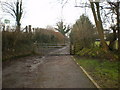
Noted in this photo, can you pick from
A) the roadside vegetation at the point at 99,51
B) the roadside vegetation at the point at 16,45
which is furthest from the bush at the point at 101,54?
the roadside vegetation at the point at 16,45

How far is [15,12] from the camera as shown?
19984 mm

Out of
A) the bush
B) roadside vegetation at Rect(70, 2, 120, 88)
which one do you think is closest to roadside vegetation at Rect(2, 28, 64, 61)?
roadside vegetation at Rect(70, 2, 120, 88)

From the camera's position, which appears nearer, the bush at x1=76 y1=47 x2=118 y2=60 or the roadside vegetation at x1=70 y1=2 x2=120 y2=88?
the roadside vegetation at x1=70 y1=2 x2=120 y2=88

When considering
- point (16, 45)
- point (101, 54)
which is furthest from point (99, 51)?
point (16, 45)

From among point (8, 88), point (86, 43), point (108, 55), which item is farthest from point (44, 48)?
point (8, 88)

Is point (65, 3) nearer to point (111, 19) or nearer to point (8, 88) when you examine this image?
point (111, 19)

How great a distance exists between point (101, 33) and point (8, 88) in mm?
9829

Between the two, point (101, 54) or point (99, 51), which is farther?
point (99, 51)

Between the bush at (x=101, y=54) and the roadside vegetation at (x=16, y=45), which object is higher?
the roadside vegetation at (x=16, y=45)

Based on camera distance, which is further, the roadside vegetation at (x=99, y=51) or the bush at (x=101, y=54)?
the bush at (x=101, y=54)

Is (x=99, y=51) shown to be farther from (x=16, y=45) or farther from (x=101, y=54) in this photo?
(x=16, y=45)

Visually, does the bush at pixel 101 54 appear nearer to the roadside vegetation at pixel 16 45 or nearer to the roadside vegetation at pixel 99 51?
the roadside vegetation at pixel 99 51

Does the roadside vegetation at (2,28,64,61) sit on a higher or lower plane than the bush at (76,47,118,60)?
higher

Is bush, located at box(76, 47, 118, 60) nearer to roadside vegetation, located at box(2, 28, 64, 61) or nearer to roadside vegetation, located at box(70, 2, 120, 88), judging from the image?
roadside vegetation, located at box(70, 2, 120, 88)
